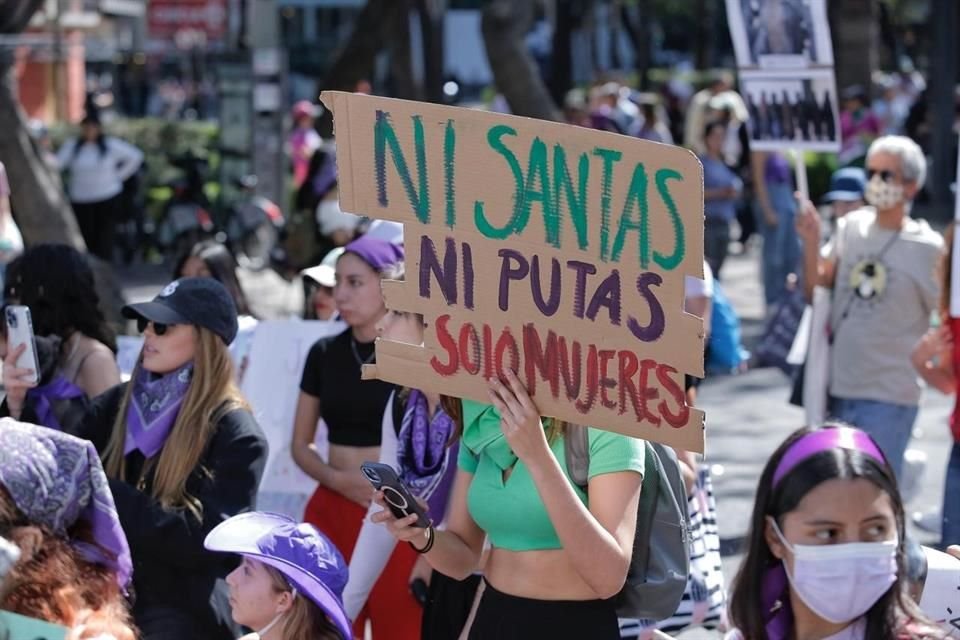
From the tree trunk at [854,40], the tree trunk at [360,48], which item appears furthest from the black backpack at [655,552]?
the tree trunk at [854,40]

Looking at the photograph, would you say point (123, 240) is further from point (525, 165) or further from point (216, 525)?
point (525, 165)

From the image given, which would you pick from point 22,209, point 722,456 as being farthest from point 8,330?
point 22,209

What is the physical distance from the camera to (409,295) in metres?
3.68

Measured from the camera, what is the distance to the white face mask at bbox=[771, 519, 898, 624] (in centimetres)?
319

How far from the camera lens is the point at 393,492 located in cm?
383

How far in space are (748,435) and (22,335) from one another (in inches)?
252

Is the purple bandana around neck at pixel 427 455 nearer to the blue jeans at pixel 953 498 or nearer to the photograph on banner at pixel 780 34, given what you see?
the blue jeans at pixel 953 498

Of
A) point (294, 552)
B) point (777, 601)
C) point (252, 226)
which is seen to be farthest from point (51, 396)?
point (252, 226)

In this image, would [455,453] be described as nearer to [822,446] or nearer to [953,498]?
[822,446]

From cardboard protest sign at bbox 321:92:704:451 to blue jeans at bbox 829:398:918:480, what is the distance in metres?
3.96

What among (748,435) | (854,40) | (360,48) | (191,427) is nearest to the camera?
(191,427)

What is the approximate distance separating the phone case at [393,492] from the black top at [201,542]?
89 cm

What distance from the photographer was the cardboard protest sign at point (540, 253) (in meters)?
3.35

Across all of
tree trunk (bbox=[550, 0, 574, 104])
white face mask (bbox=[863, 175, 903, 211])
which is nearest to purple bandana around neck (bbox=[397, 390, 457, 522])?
white face mask (bbox=[863, 175, 903, 211])
